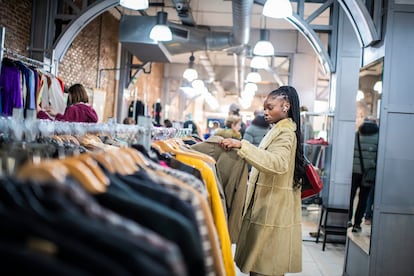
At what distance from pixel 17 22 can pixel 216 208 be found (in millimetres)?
5301

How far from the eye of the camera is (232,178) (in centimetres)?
268

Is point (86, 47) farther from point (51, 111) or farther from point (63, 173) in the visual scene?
point (63, 173)

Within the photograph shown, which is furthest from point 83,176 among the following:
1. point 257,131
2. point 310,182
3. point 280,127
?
point 257,131

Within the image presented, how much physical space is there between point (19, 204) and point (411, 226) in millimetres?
3374

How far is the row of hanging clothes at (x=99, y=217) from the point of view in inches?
32.4

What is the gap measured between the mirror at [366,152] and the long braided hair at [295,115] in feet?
3.86

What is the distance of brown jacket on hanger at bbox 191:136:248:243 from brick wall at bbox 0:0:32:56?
14.2ft

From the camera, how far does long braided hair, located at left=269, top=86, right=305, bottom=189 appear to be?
2.79 m

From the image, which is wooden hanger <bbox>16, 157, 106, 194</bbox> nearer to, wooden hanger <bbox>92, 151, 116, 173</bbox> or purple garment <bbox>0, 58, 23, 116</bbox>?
wooden hanger <bbox>92, 151, 116, 173</bbox>

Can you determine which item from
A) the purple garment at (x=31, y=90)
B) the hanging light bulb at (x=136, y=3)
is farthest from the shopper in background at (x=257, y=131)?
the purple garment at (x=31, y=90)

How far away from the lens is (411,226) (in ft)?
11.8

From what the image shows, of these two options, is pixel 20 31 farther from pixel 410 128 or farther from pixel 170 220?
pixel 170 220

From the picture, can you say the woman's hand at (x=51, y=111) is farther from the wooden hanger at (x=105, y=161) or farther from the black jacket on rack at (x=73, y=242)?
the black jacket on rack at (x=73, y=242)

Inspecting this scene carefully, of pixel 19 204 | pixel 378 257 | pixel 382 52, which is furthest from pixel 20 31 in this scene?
pixel 19 204
